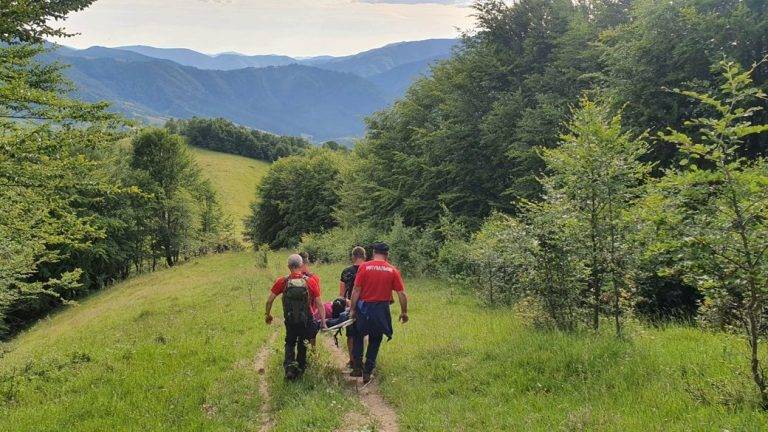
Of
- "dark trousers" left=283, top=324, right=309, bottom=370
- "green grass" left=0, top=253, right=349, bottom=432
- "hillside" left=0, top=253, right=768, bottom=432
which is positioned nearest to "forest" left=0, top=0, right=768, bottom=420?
"hillside" left=0, top=253, right=768, bottom=432

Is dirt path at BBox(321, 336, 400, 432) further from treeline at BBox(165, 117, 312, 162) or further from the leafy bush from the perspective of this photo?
treeline at BBox(165, 117, 312, 162)

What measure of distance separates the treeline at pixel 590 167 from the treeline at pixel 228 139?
8614 cm

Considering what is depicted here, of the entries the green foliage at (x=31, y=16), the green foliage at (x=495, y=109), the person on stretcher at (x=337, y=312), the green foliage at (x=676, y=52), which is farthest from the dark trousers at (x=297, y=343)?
the green foliage at (x=495, y=109)

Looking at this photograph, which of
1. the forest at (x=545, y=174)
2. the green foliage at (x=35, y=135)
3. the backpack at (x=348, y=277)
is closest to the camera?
the forest at (x=545, y=174)

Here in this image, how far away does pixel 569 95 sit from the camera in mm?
25812

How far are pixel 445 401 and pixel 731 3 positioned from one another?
66.1 feet

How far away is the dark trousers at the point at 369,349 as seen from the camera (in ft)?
31.4

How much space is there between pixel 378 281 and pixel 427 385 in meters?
2.11

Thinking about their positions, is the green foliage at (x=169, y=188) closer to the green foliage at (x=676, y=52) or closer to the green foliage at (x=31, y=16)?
the green foliage at (x=31, y=16)

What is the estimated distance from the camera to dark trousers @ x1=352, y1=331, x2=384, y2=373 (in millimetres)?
9586

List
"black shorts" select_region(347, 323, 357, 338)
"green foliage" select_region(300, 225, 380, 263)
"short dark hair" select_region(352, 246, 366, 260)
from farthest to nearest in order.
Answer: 1. "green foliage" select_region(300, 225, 380, 263)
2. "short dark hair" select_region(352, 246, 366, 260)
3. "black shorts" select_region(347, 323, 357, 338)

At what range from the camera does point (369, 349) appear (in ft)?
31.9

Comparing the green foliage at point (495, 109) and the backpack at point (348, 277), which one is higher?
the green foliage at point (495, 109)

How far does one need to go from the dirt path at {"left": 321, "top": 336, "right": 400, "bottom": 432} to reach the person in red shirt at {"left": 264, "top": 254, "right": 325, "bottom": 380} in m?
1.12
